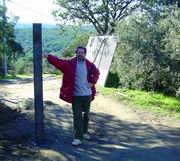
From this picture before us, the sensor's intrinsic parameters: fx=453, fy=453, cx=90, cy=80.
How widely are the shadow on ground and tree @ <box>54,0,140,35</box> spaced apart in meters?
30.5

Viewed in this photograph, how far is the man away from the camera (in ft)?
26.4

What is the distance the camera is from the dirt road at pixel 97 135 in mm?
7500

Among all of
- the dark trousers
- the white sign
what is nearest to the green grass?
the white sign

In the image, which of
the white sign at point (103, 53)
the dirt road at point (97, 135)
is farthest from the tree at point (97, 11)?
the dirt road at point (97, 135)

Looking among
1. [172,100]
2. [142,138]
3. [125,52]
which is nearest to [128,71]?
[125,52]

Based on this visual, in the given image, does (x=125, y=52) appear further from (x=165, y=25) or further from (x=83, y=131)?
(x=83, y=131)

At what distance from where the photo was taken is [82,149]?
25.9 feet

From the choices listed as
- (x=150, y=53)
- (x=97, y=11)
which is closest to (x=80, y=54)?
(x=150, y=53)

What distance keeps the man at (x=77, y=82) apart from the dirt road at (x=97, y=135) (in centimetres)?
52

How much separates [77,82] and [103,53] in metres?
14.0

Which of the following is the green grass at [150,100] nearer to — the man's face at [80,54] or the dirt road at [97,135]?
the dirt road at [97,135]

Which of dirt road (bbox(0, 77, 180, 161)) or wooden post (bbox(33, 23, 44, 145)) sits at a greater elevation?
wooden post (bbox(33, 23, 44, 145))

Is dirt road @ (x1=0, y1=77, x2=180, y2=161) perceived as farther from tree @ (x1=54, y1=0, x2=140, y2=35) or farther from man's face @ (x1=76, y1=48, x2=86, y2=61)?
tree @ (x1=54, y1=0, x2=140, y2=35)

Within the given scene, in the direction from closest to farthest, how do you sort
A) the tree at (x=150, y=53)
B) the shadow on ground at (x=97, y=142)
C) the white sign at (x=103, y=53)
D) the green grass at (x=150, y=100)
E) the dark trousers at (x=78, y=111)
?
1. the shadow on ground at (x=97, y=142)
2. the dark trousers at (x=78, y=111)
3. the green grass at (x=150, y=100)
4. the tree at (x=150, y=53)
5. the white sign at (x=103, y=53)
